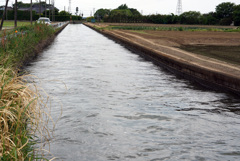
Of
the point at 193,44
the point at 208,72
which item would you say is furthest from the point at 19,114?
the point at 193,44

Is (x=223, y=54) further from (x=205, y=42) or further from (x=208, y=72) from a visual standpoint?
(x=205, y=42)

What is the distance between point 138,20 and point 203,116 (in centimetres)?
13929

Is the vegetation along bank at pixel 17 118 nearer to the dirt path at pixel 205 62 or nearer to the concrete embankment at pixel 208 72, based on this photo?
the concrete embankment at pixel 208 72

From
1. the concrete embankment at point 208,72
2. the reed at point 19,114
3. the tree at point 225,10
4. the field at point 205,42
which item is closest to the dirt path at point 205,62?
the concrete embankment at point 208,72

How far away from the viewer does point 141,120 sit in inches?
340

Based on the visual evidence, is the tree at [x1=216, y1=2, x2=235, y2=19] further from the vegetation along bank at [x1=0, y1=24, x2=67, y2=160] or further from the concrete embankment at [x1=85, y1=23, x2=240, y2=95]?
the vegetation along bank at [x1=0, y1=24, x2=67, y2=160]

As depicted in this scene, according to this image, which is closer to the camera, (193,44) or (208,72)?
(208,72)

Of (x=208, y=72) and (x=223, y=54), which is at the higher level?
(x=208, y=72)

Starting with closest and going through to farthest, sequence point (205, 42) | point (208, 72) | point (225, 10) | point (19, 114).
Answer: point (19, 114) < point (208, 72) < point (205, 42) < point (225, 10)

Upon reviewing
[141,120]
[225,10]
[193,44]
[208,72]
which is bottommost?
[141,120]

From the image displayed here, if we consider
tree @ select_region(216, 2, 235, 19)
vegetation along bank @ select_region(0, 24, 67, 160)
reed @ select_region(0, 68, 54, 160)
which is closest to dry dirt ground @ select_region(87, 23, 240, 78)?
vegetation along bank @ select_region(0, 24, 67, 160)

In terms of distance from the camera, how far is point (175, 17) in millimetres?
134500

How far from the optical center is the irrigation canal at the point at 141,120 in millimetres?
6633

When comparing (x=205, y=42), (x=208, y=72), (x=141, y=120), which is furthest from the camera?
(x=205, y=42)
